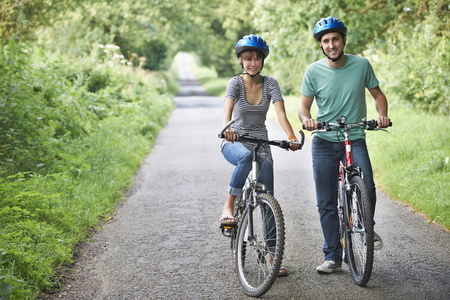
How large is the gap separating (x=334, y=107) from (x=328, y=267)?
138 cm

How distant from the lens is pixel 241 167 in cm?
461

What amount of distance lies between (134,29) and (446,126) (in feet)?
85.8

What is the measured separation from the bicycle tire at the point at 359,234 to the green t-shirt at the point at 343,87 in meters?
0.51

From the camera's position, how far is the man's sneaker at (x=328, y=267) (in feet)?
15.8

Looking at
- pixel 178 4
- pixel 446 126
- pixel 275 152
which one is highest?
pixel 178 4

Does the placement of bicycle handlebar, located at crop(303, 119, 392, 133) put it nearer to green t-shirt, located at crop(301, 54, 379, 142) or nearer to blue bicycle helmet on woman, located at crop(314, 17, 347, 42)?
green t-shirt, located at crop(301, 54, 379, 142)

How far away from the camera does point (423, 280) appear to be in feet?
14.9

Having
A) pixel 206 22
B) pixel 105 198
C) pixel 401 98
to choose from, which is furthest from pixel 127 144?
pixel 206 22

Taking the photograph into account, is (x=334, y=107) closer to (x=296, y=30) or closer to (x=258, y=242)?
(x=258, y=242)

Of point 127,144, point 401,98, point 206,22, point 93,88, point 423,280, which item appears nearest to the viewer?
point 423,280

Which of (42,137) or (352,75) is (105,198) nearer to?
(42,137)

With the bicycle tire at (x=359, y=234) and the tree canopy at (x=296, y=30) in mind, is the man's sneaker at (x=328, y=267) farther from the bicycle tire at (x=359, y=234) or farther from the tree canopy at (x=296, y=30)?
the tree canopy at (x=296, y=30)

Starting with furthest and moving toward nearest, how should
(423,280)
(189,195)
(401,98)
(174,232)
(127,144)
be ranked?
(401,98) → (127,144) → (189,195) → (174,232) → (423,280)

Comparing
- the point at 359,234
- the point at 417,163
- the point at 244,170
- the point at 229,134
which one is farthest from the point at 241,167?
the point at 417,163
